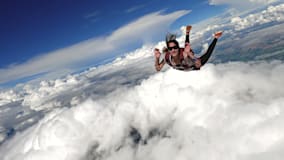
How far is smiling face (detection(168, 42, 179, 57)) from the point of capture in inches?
547

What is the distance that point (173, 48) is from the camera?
14.0m

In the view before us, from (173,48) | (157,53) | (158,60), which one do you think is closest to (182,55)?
(173,48)

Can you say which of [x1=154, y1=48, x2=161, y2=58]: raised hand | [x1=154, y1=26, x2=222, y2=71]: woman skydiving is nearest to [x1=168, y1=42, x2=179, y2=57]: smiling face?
[x1=154, y1=26, x2=222, y2=71]: woman skydiving

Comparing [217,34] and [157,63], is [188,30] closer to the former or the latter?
[217,34]

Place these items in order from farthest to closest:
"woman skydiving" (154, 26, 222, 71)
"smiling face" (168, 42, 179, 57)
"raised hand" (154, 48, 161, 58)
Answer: "raised hand" (154, 48, 161, 58) → "smiling face" (168, 42, 179, 57) → "woman skydiving" (154, 26, 222, 71)

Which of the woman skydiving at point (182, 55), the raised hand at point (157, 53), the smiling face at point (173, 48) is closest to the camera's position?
the woman skydiving at point (182, 55)

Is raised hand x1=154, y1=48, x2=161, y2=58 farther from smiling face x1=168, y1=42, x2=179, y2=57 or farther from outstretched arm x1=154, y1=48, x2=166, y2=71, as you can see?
smiling face x1=168, y1=42, x2=179, y2=57

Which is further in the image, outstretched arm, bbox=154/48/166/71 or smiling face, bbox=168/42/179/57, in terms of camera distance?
outstretched arm, bbox=154/48/166/71

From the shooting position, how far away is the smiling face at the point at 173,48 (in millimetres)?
13898

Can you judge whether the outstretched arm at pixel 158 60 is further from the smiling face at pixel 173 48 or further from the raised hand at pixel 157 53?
the smiling face at pixel 173 48

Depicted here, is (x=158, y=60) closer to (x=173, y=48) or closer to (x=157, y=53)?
(x=157, y=53)

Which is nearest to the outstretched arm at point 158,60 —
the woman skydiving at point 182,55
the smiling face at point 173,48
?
the woman skydiving at point 182,55

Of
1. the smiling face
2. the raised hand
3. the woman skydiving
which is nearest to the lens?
the woman skydiving

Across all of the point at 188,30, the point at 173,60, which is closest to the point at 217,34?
the point at 188,30
